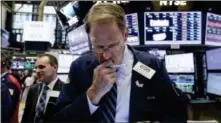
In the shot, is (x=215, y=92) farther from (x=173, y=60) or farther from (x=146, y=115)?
(x=146, y=115)

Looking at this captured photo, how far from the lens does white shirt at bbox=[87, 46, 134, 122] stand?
1.25 meters

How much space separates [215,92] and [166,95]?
288 cm

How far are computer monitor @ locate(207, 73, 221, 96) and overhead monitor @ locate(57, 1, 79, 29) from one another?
2.47m

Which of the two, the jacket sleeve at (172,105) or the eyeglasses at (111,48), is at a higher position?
the eyeglasses at (111,48)

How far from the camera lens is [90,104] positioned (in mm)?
1171

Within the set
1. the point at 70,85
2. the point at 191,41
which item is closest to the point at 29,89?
the point at 70,85

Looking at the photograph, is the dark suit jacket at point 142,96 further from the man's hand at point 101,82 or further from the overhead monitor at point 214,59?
the overhead monitor at point 214,59

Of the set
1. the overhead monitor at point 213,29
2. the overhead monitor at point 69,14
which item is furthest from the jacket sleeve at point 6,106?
the overhead monitor at point 213,29

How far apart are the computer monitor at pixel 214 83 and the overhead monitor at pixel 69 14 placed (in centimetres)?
247

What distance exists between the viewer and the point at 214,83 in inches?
154

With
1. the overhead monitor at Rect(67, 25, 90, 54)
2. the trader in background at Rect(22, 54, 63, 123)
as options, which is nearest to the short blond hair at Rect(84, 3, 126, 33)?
the trader in background at Rect(22, 54, 63, 123)

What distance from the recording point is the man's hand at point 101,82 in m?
1.13

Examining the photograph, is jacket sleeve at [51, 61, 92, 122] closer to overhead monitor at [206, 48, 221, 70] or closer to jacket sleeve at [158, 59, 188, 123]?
jacket sleeve at [158, 59, 188, 123]

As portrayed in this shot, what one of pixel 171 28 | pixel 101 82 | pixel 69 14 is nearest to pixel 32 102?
pixel 101 82
